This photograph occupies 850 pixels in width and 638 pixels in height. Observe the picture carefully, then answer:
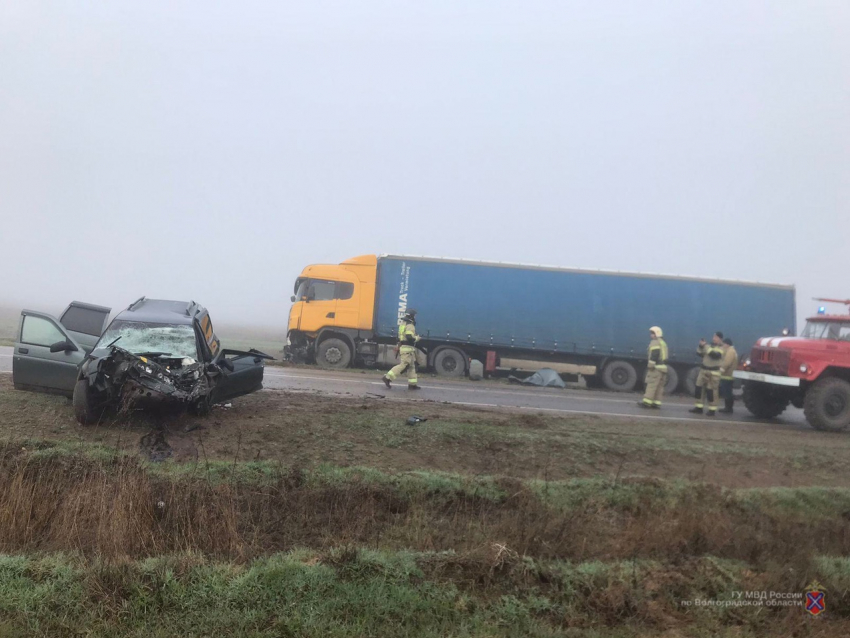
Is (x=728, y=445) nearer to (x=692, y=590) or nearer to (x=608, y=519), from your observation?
(x=608, y=519)

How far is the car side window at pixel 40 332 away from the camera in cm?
880

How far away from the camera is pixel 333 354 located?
62.7ft

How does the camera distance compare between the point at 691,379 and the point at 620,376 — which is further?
the point at 691,379

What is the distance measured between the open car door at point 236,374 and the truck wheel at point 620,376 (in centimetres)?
1258

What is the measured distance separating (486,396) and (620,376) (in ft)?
23.6

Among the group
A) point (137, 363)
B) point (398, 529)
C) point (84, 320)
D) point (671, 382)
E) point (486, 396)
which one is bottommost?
point (398, 529)

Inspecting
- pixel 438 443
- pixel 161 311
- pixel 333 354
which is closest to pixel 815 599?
pixel 438 443

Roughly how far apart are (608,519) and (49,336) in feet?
24.2

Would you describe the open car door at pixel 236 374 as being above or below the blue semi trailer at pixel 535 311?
below

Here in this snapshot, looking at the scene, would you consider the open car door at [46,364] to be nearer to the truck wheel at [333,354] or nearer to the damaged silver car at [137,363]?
the damaged silver car at [137,363]

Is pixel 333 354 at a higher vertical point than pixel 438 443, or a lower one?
higher

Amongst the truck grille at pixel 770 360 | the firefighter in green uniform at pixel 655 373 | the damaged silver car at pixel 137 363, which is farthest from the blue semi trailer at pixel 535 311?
the damaged silver car at pixel 137 363

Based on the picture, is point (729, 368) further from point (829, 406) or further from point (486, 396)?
point (486, 396)

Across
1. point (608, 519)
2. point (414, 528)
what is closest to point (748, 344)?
point (608, 519)
